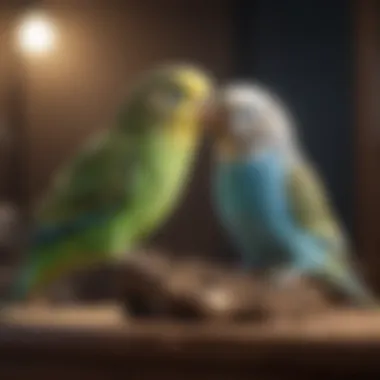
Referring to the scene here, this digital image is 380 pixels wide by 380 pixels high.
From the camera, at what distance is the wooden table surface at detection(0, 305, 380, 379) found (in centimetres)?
64

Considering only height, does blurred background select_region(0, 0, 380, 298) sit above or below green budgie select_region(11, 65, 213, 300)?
above

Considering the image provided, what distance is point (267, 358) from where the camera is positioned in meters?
0.65

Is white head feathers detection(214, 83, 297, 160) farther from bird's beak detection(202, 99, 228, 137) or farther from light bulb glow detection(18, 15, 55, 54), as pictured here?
light bulb glow detection(18, 15, 55, 54)

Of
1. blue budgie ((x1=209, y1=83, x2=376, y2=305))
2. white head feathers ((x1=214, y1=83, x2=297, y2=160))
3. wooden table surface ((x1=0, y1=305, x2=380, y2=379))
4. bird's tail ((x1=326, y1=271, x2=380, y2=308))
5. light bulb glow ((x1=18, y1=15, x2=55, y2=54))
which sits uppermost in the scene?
light bulb glow ((x1=18, y1=15, x2=55, y2=54))

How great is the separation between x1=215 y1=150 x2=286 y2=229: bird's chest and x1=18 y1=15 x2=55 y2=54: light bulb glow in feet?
0.59

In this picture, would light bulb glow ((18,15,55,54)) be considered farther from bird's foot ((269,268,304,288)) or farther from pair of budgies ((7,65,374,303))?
bird's foot ((269,268,304,288))

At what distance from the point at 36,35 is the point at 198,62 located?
0.46ft

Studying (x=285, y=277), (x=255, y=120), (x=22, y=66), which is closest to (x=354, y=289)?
(x=285, y=277)

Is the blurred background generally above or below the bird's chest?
above

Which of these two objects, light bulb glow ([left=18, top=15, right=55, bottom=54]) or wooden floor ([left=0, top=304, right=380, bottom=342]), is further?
light bulb glow ([left=18, top=15, right=55, bottom=54])

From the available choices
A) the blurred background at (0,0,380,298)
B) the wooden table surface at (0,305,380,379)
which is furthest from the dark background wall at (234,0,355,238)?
the wooden table surface at (0,305,380,379)

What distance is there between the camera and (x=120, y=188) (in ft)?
2.37

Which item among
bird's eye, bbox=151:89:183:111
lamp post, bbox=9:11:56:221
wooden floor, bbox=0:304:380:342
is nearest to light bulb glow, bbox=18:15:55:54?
lamp post, bbox=9:11:56:221

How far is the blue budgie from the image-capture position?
733mm
